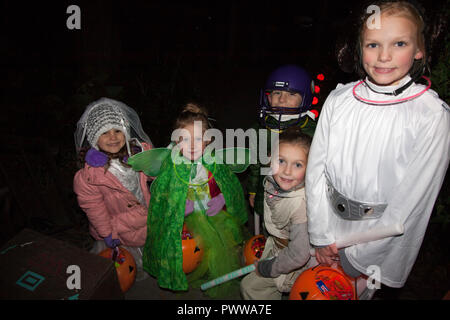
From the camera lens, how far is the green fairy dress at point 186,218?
268 cm

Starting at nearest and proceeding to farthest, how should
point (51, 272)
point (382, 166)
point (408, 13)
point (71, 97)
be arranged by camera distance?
point (408, 13) < point (382, 166) < point (51, 272) < point (71, 97)

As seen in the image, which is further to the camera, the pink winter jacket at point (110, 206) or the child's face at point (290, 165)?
the pink winter jacket at point (110, 206)

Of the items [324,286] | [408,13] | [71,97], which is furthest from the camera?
[71,97]

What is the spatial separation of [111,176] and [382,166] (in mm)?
2396

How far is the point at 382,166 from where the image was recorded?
182cm

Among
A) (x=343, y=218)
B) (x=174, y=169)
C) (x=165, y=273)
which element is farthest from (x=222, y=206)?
(x=343, y=218)

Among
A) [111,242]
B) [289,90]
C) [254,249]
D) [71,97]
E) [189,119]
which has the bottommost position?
[254,249]

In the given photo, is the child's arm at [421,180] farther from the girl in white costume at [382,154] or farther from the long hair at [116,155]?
the long hair at [116,155]

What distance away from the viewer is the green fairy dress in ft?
8.78

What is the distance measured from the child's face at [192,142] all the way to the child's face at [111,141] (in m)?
0.68

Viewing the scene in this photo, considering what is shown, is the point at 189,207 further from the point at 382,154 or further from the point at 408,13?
the point at 408,13

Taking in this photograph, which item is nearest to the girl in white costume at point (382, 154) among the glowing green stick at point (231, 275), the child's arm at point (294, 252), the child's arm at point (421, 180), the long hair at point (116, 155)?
the child's arm at point (421, 180)

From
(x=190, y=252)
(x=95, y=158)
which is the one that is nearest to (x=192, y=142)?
(x=95, y=158)

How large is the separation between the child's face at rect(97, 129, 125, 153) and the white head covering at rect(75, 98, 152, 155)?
0.12 ft
